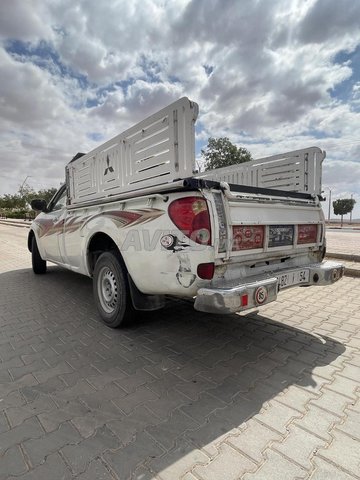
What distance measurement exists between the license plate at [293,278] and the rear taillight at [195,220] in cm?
98

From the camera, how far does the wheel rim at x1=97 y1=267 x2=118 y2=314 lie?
11.7 feet

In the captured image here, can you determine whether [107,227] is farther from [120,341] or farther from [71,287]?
[71,287]

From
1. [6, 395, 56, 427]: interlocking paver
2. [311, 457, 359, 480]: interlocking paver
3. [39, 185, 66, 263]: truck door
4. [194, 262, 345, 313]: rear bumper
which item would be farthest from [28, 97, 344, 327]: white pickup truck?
[6, 395, 56, 427]: interlocking paver

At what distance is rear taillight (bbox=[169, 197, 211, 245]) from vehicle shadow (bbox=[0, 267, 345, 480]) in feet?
4.04

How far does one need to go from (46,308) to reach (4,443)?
2.82 meters

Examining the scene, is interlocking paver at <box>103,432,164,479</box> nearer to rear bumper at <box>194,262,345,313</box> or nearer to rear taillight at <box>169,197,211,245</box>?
rear bumper at <box>194,262,345,313</box>

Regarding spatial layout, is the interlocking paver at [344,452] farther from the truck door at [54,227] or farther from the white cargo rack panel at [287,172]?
the truck door at [54,227]

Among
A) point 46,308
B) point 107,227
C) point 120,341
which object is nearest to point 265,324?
point 120,341

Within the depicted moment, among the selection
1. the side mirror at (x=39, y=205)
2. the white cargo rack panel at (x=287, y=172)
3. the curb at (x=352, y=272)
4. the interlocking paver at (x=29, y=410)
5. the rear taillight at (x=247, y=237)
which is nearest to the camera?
the interlocking paver at (x=29, y=410)

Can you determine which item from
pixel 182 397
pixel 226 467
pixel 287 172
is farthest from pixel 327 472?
pixel 287 172

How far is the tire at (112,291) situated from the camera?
334 cm

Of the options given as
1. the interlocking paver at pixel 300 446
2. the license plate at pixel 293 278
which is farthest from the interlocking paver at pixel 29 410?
the license plate at pixel 293 278

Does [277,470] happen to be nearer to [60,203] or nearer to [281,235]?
[281,235]

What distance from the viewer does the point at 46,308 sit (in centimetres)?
448
